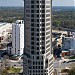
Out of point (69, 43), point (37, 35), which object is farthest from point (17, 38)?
point (37, 35)

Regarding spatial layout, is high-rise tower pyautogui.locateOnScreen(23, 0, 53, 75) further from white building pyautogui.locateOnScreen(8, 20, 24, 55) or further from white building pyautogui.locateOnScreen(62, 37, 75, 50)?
white building pyautogui.locateOnScreen(62, 37, 75, 50)

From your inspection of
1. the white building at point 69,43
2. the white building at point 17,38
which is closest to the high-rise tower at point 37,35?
the white building at point 17,38

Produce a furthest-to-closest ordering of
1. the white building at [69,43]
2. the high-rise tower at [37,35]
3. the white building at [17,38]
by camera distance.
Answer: the white building at [69,43] → the white building at [17,38] → the high-rise tower at [37,35]

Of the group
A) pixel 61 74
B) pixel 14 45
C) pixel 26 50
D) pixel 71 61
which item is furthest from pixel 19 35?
pixel 26 50

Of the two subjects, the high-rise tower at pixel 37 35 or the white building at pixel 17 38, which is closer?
the high-rise tower at pixel 37 35

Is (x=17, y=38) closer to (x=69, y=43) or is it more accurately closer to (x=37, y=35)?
(x=69, y=43)

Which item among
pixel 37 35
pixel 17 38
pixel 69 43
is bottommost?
pixel 69 43

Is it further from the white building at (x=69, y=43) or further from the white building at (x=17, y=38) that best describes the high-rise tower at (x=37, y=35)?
the white building at (x=69, y=43)

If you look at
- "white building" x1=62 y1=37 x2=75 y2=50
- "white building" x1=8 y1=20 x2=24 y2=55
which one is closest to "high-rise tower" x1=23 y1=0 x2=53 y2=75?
"white building" x1=8 y1=20 x2=24 y2=55
